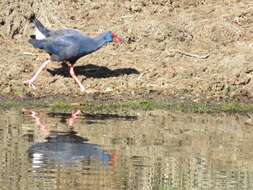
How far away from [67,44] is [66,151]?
502 cm

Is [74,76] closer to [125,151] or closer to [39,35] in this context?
[39,35]

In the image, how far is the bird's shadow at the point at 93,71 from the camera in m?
19.2

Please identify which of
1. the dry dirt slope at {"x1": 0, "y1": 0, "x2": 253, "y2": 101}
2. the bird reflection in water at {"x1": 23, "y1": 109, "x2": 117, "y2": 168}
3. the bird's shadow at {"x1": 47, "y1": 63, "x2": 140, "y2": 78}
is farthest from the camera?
the bird's shadow at {"x1": 47, "y1": 63, "x2": 140, "y2": 78}

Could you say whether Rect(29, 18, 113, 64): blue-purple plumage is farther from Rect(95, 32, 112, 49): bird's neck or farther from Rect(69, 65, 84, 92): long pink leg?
Rect(69, 65, 84, 92): long pink leg

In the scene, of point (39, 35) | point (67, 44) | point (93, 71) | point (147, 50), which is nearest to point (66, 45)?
point (67, 44)

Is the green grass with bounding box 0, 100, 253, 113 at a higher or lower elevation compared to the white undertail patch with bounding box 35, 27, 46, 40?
lower

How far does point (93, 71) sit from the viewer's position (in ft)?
63.6

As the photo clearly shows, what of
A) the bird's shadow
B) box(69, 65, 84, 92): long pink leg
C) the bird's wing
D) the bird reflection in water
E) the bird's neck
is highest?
the bird's neck

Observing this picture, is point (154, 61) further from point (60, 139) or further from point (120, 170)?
point (120, 170)

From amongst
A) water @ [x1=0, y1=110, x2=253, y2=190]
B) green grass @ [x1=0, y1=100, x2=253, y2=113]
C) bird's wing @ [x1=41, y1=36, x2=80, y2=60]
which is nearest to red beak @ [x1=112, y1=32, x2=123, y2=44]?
bird's wing @ [x1=41, y1=36, x2=80, y2=60]

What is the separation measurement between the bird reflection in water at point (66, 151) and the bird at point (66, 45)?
3.47 m

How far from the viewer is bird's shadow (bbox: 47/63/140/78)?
1916 cm

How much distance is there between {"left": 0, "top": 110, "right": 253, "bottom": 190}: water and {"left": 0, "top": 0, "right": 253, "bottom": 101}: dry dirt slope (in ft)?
5.30

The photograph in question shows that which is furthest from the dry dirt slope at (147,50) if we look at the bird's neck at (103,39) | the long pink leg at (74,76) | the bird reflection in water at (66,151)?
the bird reflection in water at (66,151)
